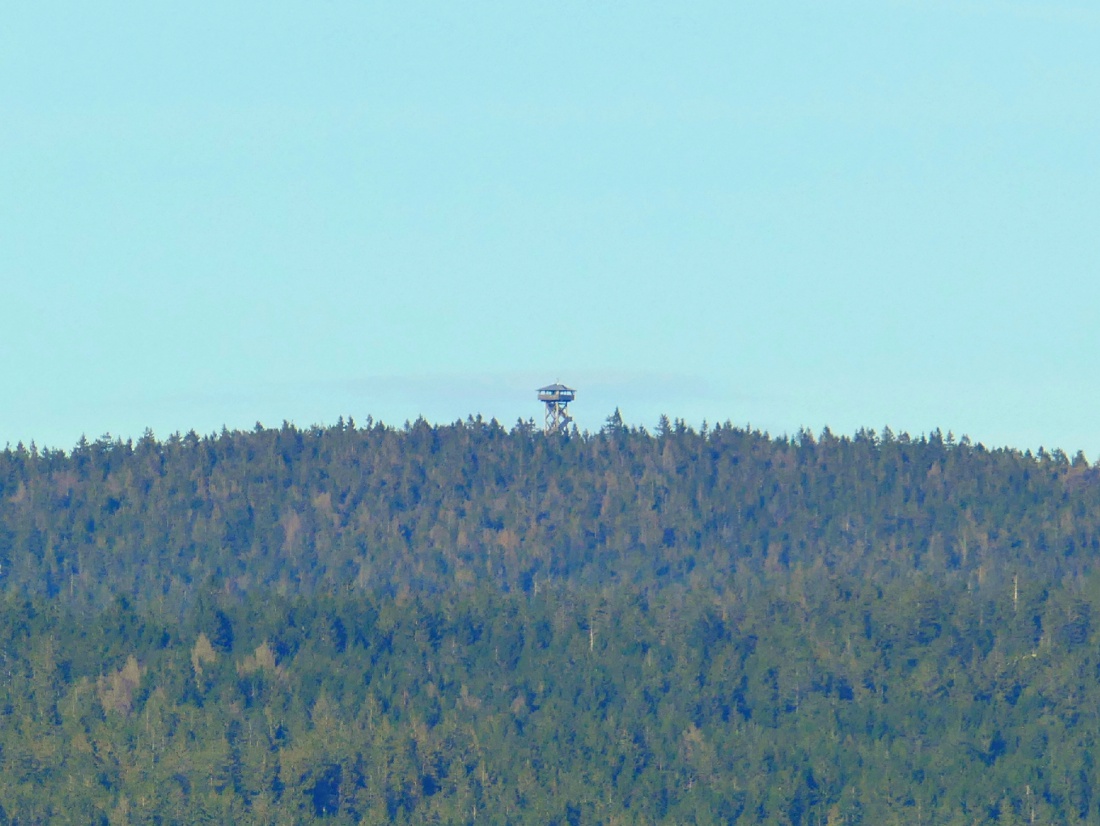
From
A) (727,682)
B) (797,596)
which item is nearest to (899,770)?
(727,682)

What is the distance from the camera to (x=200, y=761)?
153125 mm

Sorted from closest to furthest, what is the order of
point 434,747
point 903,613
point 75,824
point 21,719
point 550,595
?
point 75,824
point 434,747
point 21,719
point 903,613
point 550,595

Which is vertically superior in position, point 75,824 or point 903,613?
point 903,613

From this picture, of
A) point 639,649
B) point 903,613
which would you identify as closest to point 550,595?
point 639,649

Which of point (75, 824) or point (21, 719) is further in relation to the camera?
point (21, 719)

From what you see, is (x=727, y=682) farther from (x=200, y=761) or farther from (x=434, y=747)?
(x=200, y=761)

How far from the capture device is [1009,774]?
15225cm

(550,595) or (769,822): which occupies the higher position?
(550,595)

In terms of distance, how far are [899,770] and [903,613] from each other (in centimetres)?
2984

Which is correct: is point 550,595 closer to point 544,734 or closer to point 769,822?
point 544,734

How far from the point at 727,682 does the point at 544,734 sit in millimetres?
18213

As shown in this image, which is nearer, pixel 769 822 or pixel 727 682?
pixel 769 822

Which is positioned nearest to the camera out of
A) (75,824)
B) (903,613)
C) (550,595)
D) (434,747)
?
(75,824)

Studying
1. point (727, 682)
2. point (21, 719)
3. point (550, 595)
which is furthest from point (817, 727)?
point (21, 719)
